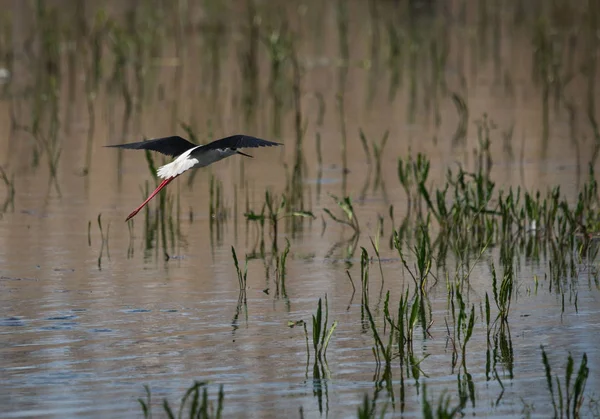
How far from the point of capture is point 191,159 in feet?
21.2

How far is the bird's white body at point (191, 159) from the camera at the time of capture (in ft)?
21.2

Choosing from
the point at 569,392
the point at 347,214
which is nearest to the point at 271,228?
the point at 347,214

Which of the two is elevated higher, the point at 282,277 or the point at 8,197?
the point at 8,197

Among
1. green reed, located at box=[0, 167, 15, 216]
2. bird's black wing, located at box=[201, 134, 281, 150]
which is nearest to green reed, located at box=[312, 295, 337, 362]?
bird's black wing, located at box=[201, 134, 281, 150]

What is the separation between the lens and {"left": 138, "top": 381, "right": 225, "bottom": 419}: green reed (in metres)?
3.84

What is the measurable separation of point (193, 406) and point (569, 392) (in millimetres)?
1324

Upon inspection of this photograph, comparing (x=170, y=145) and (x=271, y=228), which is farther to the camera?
(x=271, y=228)

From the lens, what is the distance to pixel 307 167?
31.7 ft

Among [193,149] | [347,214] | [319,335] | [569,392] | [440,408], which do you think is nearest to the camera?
[440,408]

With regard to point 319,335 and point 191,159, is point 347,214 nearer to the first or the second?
point 191,159

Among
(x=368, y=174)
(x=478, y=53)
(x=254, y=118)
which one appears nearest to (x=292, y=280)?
(x=368, y=174)

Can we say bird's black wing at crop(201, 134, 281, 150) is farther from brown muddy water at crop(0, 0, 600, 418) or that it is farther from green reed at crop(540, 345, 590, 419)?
green reed at crop(540, 345, 590, 419)

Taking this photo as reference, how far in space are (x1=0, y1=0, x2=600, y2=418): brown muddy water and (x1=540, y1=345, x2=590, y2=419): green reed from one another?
0.04 metres

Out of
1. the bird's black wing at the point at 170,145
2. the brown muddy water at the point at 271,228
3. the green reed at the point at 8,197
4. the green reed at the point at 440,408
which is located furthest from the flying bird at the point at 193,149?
the green reed at the point at 440,408
